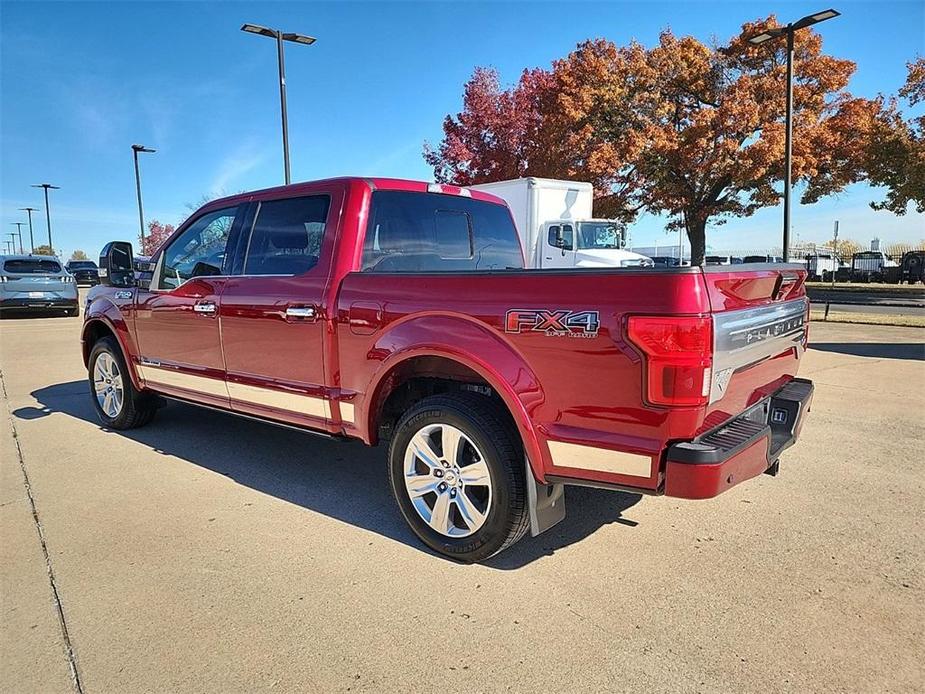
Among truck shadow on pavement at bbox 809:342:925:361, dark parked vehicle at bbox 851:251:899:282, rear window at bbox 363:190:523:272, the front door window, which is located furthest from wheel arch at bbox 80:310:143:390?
dark parked vehicle at bbox 851:251:899:282

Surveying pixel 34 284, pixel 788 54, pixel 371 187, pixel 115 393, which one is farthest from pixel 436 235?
pixel 34 284

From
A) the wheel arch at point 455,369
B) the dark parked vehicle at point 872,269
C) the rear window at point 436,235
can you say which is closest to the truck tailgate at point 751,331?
the wheel arch at point 455,369

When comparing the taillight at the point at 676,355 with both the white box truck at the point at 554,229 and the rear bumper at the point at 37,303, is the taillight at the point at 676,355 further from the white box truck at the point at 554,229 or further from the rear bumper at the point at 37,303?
the rear bumper at the point at 37,303

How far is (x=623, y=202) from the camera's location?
2556 centimetres

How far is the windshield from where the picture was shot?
16.8 metres

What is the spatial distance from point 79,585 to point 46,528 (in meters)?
0.86

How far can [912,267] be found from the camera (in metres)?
37.3

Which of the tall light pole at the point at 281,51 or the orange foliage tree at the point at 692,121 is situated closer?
the tall light pole at the point at 281,51

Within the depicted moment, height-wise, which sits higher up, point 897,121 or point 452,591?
point 897,121

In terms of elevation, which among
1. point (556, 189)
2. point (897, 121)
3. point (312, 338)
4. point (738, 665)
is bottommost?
point (738, 665)

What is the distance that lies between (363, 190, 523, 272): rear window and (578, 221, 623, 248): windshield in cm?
1241

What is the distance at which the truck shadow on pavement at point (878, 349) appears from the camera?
9250mm

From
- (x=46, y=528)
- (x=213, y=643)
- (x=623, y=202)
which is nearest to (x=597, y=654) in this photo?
(x=213, y=643)

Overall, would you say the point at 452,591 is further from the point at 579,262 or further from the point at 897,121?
the point at 897,121
